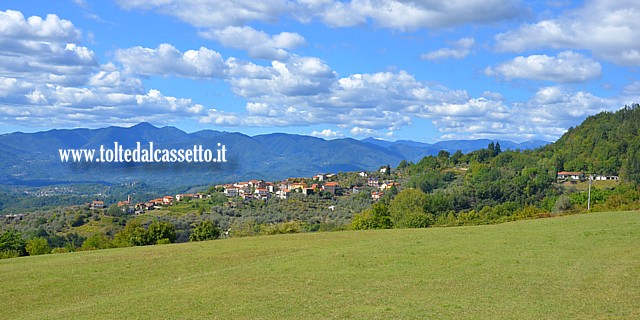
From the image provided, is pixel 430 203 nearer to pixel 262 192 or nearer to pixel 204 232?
pixel 204 232

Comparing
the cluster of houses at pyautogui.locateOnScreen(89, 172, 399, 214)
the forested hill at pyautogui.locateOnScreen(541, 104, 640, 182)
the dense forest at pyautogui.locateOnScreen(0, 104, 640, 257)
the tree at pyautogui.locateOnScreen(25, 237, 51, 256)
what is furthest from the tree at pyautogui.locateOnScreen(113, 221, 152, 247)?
the forested hill at pyautogui.locateOnScreen(541, 104, 640, 182)

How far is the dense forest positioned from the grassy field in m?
28.5

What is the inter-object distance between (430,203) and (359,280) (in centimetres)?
9371

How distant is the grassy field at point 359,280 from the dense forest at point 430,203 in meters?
28.5

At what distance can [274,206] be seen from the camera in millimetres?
150500

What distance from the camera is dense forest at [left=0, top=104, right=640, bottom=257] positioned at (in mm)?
80688

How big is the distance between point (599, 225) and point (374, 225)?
113 feet

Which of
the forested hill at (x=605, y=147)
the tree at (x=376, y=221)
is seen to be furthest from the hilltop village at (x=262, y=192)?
the tree at (x=376, y=221)

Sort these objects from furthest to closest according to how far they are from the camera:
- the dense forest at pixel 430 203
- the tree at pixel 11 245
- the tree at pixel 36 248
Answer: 1. the dense forest at pixel 430 203
2. the tree at pixel 36 248
3. the tree at pixel 11 245

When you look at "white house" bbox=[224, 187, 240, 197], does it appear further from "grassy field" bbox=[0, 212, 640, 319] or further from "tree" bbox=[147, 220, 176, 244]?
"grassy field" bbox=[0, 212, 640, 319]

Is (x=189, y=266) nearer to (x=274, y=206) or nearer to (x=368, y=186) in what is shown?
(x=274, y=206)

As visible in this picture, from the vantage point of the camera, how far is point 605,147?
6211 inches

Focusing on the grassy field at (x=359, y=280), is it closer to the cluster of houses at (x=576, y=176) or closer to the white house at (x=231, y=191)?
the cluster of houses at (x=576, y=176)

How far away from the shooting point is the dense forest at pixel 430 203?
8069 cm
